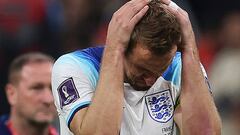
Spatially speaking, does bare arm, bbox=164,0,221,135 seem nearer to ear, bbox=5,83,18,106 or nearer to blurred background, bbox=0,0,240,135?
ear, bbox=5,83,18,106

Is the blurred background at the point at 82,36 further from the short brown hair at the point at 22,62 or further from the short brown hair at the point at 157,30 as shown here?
the short brown hair at the point at 157,30

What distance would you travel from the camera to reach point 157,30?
13.4 feet

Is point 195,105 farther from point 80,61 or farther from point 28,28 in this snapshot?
point 28,28

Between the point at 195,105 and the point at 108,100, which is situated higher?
the point at 108,100

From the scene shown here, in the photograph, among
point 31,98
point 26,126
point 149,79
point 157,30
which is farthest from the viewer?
point 31,98

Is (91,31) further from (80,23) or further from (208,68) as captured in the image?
(208,68)

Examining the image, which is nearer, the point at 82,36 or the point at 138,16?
the point at 138,16

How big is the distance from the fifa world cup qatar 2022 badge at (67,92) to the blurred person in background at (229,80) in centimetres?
433

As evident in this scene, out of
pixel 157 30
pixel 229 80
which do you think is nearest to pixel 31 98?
pixel 229 80

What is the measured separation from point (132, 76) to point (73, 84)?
31 centimetres

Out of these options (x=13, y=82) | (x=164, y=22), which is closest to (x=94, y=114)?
(x=164, y=22)

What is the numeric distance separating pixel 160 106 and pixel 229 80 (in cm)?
428

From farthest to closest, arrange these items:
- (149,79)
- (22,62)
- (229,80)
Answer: (229,80)
(22,62)
(149,79)

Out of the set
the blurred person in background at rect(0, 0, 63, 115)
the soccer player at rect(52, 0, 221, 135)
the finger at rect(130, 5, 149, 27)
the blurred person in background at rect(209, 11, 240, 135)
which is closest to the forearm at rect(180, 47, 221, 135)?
the soccer player at rect(52, 0, 221, 135)
